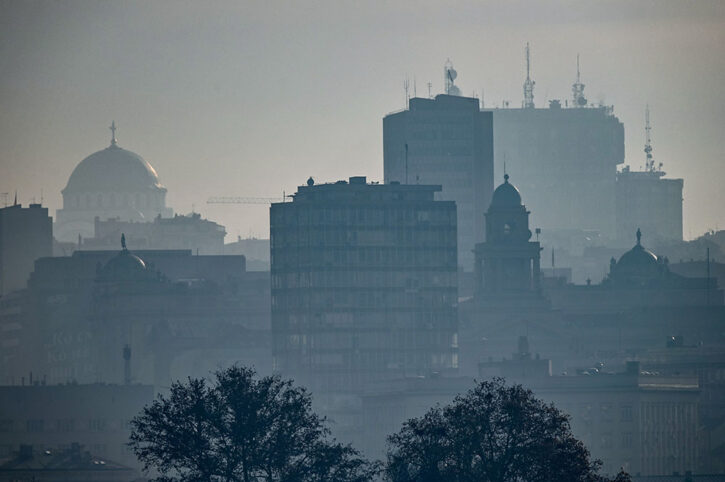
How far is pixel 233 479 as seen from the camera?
152 m

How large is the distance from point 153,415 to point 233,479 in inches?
169

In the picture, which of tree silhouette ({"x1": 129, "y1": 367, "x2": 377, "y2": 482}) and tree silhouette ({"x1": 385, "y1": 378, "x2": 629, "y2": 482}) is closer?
tree silhouette ({"x1": 385, "y1": 378, "x2": 629, "y2": 482})

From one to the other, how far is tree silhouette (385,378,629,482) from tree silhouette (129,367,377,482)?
289 cm

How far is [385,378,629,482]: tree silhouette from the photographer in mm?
150500

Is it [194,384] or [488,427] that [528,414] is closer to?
[488,427]

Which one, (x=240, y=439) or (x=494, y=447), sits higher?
(x=240, y=439)

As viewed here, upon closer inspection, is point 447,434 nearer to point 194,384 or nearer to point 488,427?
point 488,427

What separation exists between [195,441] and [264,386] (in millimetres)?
5131

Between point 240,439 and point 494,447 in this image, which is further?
point 240,439

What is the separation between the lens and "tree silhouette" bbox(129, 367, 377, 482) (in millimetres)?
152125

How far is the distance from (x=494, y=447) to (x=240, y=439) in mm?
10614

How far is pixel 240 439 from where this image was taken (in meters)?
153

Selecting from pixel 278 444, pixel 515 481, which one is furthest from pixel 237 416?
pixel 515 481

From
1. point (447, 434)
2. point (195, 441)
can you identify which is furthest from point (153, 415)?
point (447, 434)
